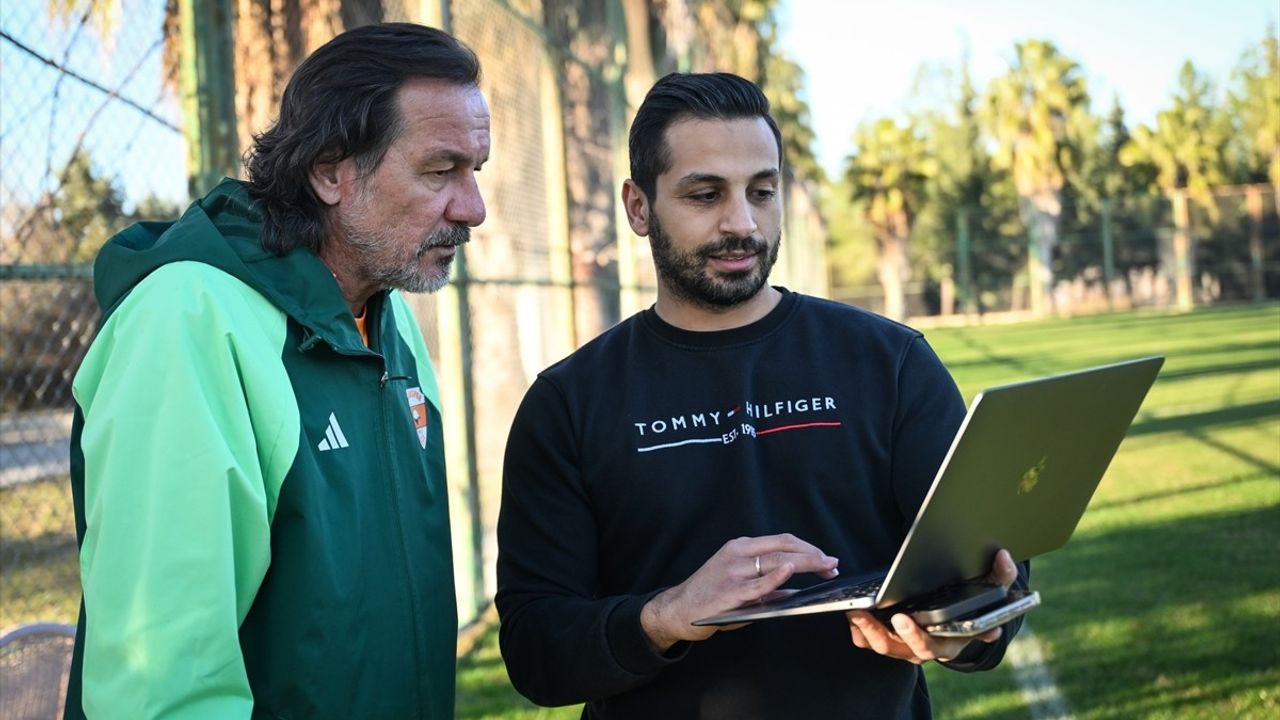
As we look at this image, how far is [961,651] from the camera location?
8.19 feet

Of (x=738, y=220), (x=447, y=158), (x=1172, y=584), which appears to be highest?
(x=447, y=158)

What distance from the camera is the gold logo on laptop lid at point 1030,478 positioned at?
233 cm

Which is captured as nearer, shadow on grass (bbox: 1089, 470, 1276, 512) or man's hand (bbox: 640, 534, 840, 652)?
man's hand (bbox: 640, 534, 840, 652)

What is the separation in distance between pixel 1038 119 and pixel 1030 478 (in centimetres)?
6299

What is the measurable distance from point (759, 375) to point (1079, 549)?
6.62m

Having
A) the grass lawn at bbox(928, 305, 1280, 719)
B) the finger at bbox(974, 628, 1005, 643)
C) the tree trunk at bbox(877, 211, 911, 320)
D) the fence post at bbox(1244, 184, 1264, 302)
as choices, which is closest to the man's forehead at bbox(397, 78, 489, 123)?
the finger at bbox(974, 628, 1005, 643)

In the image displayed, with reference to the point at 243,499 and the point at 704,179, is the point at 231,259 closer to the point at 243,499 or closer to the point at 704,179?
the point at 243,499

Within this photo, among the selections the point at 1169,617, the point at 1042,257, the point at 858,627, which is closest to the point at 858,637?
the point at 858,627

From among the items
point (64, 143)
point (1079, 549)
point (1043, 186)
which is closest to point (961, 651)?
point (64, 143)

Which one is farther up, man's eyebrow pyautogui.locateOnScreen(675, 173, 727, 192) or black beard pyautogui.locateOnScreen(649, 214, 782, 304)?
man's eyebrow pyautogui.locateOnScreen(675, 173, 727, 192)

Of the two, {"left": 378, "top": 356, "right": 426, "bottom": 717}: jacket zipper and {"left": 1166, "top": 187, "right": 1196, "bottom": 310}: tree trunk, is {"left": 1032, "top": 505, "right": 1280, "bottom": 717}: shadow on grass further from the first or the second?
{"left": 1166, "top": 187, "right": 1196, "bottom": 310}: tree trunk

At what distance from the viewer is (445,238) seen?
2.57 metres

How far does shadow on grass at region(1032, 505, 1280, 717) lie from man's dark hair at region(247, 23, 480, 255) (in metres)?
4.21

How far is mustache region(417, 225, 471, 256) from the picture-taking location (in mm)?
2543
